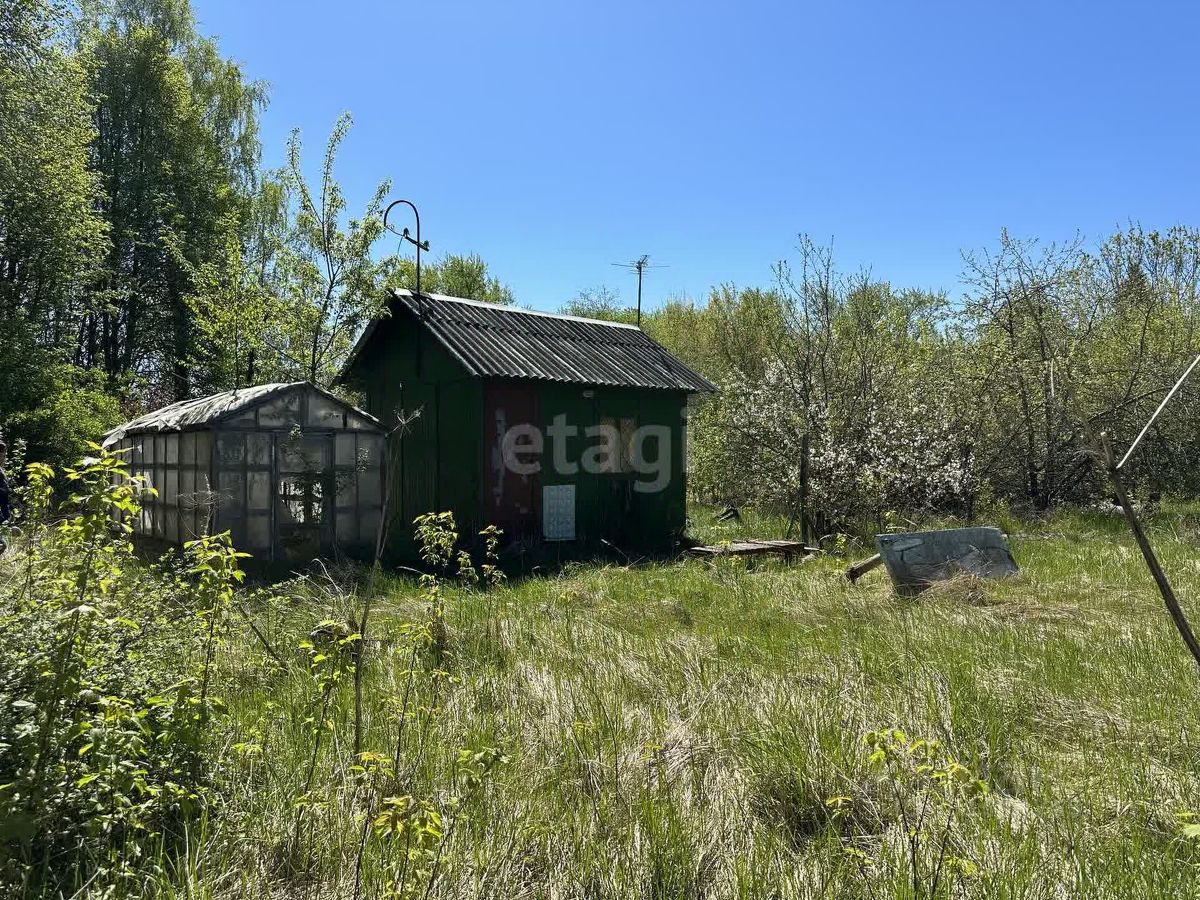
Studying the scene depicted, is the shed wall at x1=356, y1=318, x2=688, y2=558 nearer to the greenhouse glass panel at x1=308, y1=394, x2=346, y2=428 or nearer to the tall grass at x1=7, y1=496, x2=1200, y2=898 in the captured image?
the greenhouse glass panel at x1=308, y1=394, x2=346, y2=428

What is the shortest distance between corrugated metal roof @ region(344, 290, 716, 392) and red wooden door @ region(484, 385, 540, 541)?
547mm

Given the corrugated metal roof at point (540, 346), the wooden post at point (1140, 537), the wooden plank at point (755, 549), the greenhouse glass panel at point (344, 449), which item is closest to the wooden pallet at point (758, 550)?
the wooden plank at point (755, 549)

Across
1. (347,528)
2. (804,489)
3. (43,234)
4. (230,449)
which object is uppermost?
(43,234)

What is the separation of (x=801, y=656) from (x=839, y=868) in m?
2.78

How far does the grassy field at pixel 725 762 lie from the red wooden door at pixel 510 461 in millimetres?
5416

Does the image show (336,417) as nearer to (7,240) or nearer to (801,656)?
(801,656)

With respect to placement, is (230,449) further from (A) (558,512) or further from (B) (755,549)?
(B) (755,549)

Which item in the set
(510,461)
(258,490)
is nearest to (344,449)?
(258,490)

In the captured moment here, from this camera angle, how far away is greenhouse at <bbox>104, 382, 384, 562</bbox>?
34.9ft

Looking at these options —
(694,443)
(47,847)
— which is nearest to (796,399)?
(694,443)

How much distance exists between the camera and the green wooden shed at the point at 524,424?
39.5 feet

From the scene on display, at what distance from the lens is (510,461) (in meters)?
12.2

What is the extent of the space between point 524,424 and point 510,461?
0.64 meters

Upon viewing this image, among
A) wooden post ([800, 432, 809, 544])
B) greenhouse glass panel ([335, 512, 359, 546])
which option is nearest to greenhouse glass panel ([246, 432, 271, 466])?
greenhouse glass panel ([335, 512, 359, 546])
